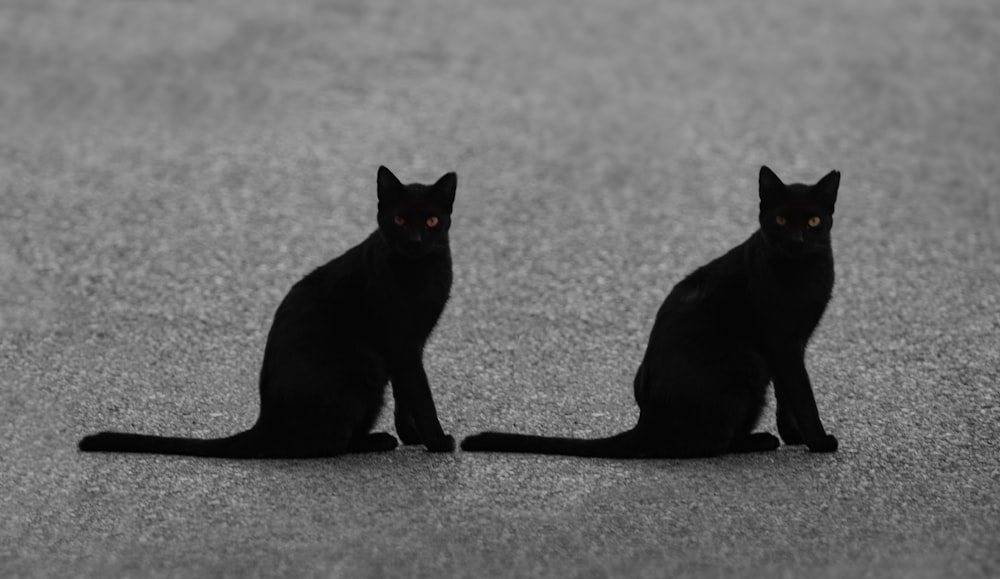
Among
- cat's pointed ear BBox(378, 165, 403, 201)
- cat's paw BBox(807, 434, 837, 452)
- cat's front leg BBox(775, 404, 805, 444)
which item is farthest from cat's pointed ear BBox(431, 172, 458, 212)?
cat's paw BBox(807, 434, 837, 452)

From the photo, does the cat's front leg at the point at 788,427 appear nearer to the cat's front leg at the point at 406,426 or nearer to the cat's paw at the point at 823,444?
the cat's paw at the point at 823,444

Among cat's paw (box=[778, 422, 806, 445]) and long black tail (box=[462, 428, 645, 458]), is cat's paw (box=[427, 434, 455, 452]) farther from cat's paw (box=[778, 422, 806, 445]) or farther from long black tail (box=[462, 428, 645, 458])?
cat's paw (box=[778, 422, 806, 445])

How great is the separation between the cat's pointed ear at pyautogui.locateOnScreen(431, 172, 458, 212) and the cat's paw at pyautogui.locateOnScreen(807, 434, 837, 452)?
1.51 metres

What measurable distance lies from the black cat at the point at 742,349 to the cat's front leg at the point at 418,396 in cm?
15

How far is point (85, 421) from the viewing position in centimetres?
534

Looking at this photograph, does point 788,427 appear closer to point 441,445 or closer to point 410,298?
point 441,445

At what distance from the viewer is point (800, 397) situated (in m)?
4.68

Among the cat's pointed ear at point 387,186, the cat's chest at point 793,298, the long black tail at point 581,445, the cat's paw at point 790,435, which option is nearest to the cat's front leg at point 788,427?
the cat's paw at point 790,435

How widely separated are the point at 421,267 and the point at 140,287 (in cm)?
286

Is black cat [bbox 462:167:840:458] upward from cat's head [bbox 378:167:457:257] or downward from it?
downward

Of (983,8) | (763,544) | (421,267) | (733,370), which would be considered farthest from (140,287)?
(983,8)

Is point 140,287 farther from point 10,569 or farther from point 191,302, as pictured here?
point 10,569

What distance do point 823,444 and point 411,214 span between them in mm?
1644

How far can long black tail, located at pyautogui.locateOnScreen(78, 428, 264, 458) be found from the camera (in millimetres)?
4715
